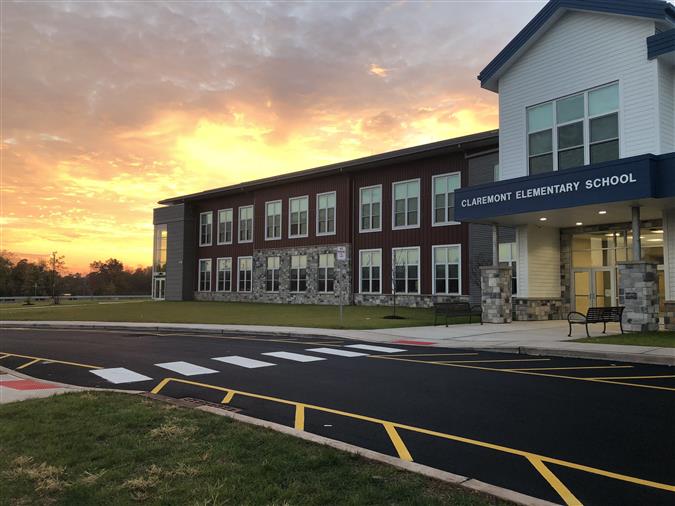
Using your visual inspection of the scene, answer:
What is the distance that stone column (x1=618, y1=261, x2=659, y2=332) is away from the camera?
53.6ft

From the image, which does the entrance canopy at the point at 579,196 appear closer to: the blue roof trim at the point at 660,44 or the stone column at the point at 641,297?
the stone column at the point at 641,297

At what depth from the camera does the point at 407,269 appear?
34156mm

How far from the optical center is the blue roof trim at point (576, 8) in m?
17.3

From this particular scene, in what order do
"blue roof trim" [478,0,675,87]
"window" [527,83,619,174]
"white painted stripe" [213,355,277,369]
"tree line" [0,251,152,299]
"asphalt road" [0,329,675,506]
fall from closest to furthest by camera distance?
"asphalt road" [0,329,675,506], "white painted stripe" [213,355,277,369], "blue roof trim" [478,0,675,87], "window" [527,83,619,174], "tree line" [0,251,152,299]

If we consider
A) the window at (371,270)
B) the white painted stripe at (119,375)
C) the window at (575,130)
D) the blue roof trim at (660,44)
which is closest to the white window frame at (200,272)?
the window at (371,270)

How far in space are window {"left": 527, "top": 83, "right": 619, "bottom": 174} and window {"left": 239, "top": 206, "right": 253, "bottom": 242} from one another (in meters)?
30.3

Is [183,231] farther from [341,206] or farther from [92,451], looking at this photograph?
[92,451]

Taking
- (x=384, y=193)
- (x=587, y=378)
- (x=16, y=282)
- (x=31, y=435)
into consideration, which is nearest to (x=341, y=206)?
(x=384, y=193)

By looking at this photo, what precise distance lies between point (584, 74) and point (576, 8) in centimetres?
243

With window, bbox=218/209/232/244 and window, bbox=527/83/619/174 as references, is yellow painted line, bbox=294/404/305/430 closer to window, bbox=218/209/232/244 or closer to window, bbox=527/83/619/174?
window, bbox=527/83/619/174

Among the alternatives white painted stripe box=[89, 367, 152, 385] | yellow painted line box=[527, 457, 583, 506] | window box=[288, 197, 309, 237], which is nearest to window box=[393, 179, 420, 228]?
window box=[288, 197, 309, 237]

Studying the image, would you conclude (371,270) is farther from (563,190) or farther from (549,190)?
(563,190)

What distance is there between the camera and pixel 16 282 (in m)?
96.1

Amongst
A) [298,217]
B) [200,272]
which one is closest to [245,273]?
[200,272]
